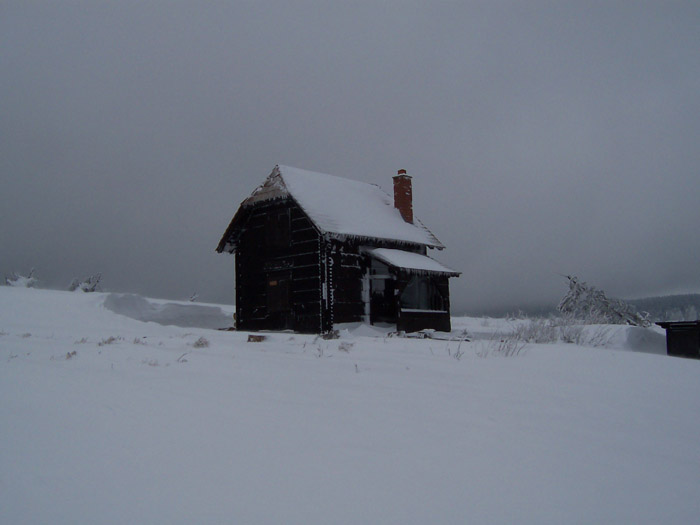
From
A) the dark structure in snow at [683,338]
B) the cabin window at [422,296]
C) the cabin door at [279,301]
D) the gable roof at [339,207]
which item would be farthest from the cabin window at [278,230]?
the dark structure in snow at [683,338]

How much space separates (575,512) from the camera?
2.33 metres

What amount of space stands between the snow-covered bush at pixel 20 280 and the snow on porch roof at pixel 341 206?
1638 centimetres

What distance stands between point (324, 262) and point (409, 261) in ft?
10.1

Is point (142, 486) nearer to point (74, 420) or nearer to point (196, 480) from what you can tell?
point (196, 480)

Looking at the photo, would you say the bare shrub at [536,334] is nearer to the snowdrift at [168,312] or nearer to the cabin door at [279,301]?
the cabin door at [279,301]

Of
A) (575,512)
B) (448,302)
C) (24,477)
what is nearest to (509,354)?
(575,512)

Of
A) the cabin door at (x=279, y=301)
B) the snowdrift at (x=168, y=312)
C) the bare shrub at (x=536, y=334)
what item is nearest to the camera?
the bare shrub at (x=536, y=334)

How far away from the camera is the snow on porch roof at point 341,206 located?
1755 centimetres

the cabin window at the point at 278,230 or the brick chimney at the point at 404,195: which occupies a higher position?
the brick chimney at the point at 404,195

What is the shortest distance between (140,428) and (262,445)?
73cm

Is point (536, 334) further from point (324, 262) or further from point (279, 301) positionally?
point (279, 301)

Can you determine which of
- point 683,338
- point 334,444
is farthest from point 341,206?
point 334,444

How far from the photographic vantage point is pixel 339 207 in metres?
19.0

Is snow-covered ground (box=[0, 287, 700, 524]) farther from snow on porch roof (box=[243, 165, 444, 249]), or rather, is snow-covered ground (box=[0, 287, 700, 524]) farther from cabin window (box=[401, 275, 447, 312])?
cabin window (box=[401, 275, 447, 312])
